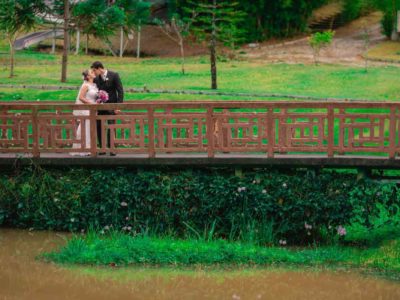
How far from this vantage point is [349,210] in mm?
15859

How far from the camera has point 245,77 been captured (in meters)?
35.2

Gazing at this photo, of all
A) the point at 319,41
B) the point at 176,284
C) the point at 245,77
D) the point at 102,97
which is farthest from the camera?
the point at 319,41

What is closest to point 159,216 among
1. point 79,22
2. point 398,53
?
point 79,22

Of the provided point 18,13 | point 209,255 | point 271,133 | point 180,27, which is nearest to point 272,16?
point 180,27

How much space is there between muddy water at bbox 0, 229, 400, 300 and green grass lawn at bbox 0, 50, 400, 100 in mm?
14127

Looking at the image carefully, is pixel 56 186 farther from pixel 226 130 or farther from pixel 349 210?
pixel 349 210

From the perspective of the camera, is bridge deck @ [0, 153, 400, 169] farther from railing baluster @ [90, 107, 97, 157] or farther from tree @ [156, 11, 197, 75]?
tree @ [156, 11, 197, 75]

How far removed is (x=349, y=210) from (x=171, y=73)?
21217mm

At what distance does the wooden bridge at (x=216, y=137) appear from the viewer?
15.9m

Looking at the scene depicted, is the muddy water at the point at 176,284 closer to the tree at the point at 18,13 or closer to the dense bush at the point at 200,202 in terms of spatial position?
the dense bush at the point at 200,202

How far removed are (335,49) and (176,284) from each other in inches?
1285

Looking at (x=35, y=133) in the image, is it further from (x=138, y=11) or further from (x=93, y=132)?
(x=138, y=11)

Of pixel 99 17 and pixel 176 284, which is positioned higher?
pixel 99 17

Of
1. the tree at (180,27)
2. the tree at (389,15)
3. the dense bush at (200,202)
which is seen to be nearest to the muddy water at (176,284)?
the dense bush at (200,202)
